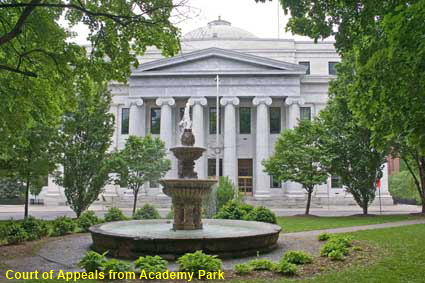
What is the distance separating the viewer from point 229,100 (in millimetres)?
51906

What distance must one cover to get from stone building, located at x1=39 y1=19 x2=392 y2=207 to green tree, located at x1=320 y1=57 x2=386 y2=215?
760 inches

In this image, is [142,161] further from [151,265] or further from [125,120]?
[151,265]

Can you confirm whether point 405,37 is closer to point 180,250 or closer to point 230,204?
point 180,250

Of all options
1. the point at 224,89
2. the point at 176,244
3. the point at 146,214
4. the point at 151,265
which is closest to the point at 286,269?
the point at 151,265

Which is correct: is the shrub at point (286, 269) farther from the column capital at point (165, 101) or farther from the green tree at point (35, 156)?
the column capital at point (165, 101)

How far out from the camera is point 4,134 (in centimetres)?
1680

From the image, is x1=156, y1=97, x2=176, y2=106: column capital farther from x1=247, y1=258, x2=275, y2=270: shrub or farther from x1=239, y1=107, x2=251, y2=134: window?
x1=247, y1=258, x2=275, y2=270: shrub

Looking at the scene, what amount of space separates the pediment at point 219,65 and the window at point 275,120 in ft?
18.3

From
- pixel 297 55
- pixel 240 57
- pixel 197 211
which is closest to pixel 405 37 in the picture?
pixel 197 211

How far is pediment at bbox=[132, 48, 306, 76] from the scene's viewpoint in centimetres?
5166

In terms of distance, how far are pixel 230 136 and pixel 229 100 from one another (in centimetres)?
425

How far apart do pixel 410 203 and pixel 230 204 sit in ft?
163

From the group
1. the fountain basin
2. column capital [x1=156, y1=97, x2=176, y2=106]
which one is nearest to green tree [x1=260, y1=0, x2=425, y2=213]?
the fountain basin

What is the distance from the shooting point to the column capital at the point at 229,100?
51.8 m
